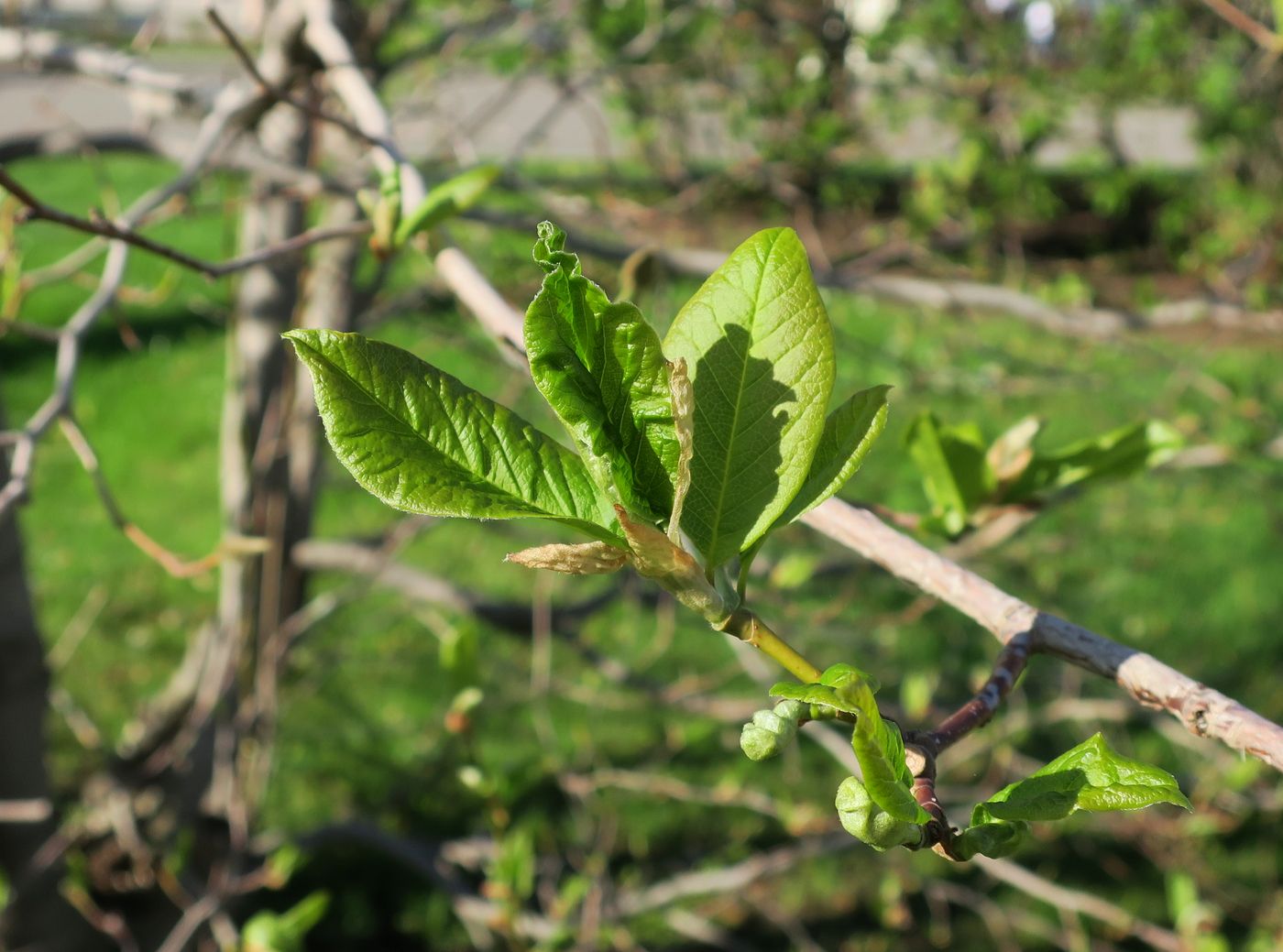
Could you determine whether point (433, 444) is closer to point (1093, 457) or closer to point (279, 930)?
point (1093, 457)

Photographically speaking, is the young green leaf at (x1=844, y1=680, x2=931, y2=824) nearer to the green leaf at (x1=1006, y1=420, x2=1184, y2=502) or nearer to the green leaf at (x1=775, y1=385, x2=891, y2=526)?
the green leaf at (x1=775, y1=385, x2=891, y2=526)

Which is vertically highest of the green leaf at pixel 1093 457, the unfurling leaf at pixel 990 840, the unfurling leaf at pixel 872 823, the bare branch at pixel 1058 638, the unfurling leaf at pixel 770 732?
the unfurling leaf at pixel 770 732

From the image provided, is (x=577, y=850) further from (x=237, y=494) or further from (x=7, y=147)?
(x=7, y=147)

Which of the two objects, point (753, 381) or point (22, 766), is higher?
point (753, 381)

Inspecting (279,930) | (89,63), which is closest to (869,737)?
(279,930)

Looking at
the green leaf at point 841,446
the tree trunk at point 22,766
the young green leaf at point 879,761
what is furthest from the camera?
the tree trunk at point 22,766

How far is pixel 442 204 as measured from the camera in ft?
3.20

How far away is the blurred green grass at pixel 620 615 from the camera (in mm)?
2855

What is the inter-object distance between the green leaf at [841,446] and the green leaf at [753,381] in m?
0.02

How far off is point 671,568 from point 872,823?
154mm

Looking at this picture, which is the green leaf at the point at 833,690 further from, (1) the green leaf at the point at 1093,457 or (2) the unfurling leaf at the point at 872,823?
(1) the green leaf at the point at 1093,457

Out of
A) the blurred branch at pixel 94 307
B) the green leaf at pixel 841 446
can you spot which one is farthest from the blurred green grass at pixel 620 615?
the green leaf at pixel 841 446

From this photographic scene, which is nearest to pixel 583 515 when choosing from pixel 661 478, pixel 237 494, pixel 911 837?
pixel 661 478

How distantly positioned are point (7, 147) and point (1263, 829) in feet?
13.0
